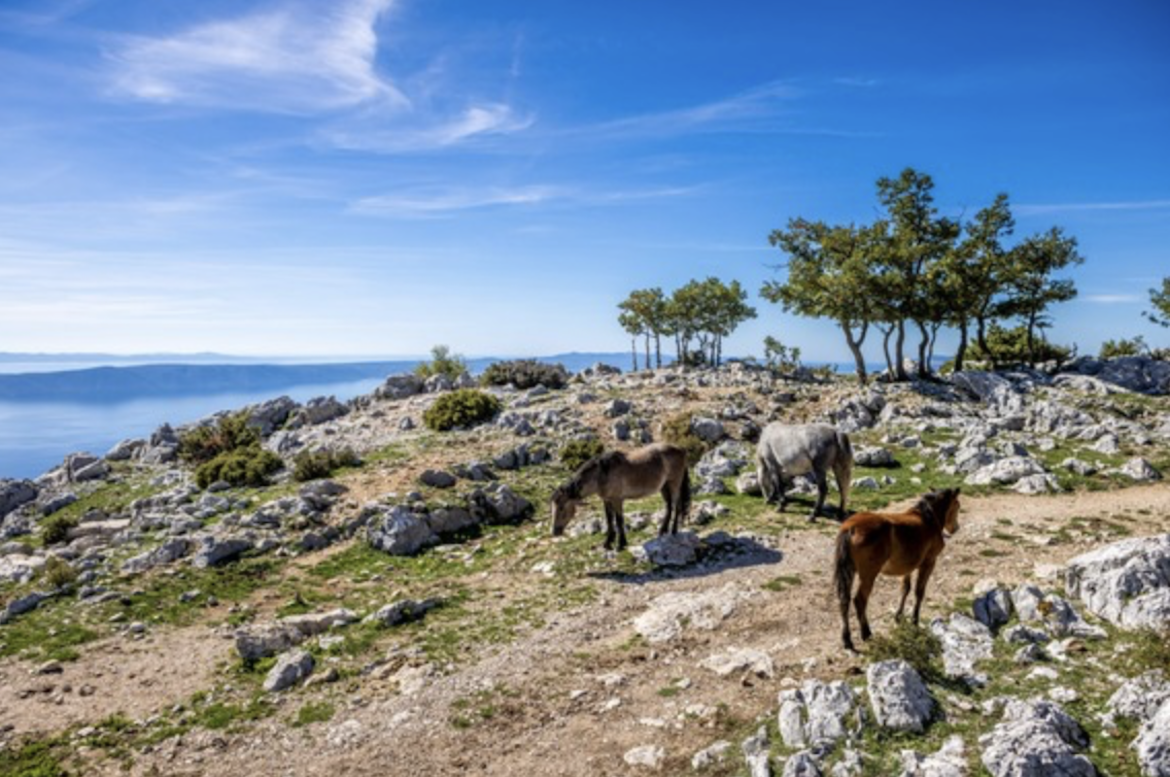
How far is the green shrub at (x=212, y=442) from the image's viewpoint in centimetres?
3972

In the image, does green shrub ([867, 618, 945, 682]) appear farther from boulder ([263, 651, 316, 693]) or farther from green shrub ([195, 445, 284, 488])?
green shrub ([195, 445, 284, 488])

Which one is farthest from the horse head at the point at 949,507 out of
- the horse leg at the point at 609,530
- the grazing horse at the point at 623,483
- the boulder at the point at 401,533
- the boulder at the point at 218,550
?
the boulder at the point at 218,550

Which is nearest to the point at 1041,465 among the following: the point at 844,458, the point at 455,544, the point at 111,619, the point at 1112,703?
the point at 844,458

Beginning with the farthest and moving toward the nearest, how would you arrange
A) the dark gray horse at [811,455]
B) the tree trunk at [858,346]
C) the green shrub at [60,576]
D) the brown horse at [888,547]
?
the tree trunk at [858,346], the dark gray horse at [811,455], the green shrub at [60,576], the brown horse at [888,547]

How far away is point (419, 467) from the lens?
30.4 m

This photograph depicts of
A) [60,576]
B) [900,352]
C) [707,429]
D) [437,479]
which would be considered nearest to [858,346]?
[900,352]

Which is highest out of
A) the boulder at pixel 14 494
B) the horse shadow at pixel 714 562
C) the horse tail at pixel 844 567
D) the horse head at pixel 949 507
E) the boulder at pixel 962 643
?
the horse head at pixel 949 507

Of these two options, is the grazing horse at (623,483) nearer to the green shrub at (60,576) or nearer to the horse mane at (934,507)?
the horse mane at (934,507)

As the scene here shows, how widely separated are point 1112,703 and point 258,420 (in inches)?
1927

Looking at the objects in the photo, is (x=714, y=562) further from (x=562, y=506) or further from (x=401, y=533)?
(x=401, y=533)

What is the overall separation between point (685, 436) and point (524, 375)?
76.1ft

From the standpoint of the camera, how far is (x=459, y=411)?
129 feet

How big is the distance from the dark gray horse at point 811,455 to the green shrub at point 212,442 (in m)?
30.9

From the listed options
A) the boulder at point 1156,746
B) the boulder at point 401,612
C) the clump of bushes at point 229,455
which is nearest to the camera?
the boulder at point 1156,746
